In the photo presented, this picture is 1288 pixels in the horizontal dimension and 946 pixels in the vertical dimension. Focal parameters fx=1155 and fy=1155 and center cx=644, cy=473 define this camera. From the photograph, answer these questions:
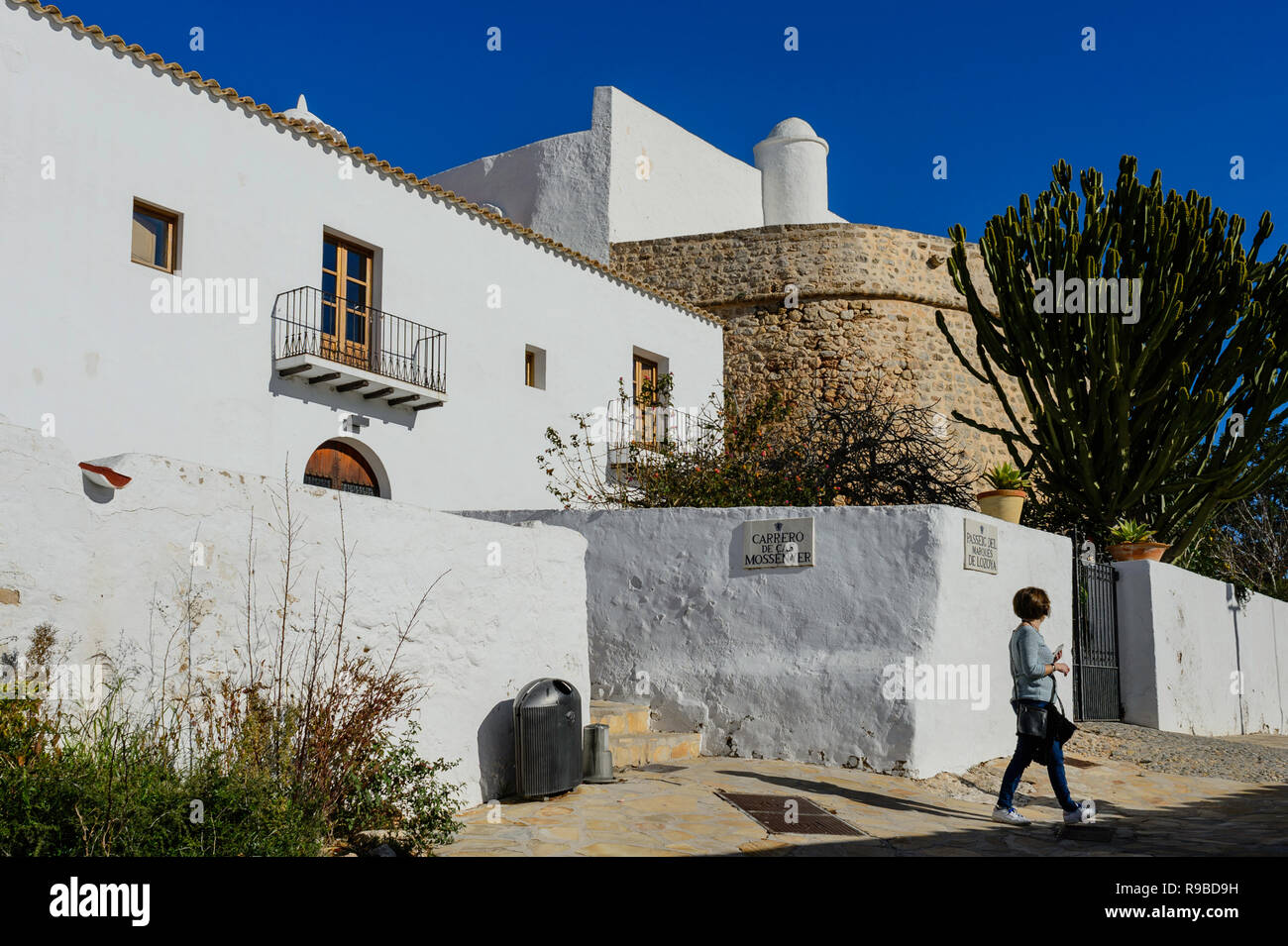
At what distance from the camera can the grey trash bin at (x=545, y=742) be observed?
7.12 meters

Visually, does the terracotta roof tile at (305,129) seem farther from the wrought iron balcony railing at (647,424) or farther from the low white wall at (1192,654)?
the low white wall at (1192,654)

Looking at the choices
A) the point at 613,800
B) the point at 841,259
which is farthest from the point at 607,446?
the point at 613,800

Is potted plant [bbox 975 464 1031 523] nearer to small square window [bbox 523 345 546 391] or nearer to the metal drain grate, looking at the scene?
the metal drain grate

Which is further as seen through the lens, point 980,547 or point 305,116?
point 305,116

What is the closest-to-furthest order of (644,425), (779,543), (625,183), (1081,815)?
(1081,815) → (779,543) → (644,425) → (625,183)

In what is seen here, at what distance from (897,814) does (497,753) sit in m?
2.56

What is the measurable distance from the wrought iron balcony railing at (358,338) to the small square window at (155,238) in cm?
126

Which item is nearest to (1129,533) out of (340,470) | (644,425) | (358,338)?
(644,425)

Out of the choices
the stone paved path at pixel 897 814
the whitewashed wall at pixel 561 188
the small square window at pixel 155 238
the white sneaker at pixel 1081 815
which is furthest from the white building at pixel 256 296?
the white sneaker at pixel 1081 815

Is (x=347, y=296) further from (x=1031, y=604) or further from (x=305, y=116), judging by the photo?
(x=1031, y=604)

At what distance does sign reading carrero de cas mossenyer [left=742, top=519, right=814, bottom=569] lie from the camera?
359 inches

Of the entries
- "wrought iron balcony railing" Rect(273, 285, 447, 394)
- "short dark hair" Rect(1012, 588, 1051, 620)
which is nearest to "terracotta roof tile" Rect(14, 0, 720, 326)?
"wrought iron balcony railing" Rect(273, 285, 447, 394)

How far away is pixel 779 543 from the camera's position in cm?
917
